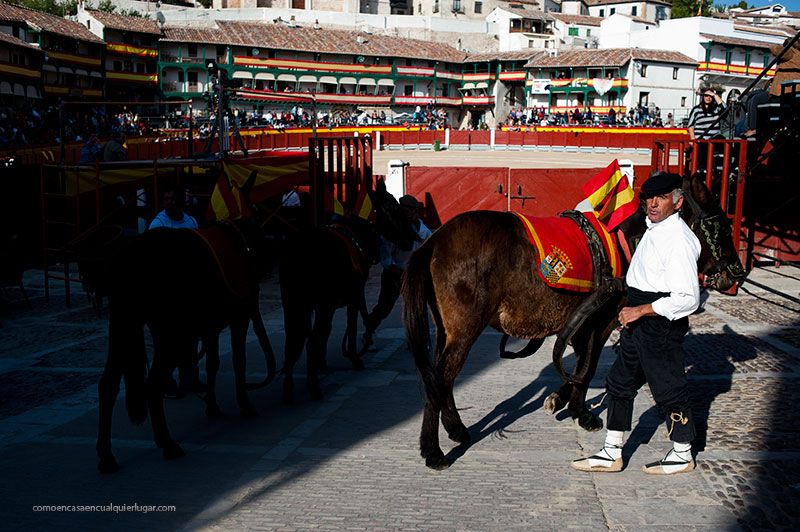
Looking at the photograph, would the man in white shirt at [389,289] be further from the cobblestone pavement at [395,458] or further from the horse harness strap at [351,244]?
the horse harness strap at [351,244]

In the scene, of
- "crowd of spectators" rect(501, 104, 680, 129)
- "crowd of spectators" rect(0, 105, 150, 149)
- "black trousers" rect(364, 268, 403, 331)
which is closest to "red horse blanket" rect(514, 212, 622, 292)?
"black trousers" rect(364, 268, 403, 331)

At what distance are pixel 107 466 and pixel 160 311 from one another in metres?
1.25

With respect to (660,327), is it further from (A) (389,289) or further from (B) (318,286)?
(A) (389,289)

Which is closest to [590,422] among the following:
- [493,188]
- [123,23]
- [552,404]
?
[552,404]

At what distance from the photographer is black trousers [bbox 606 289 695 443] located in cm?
558

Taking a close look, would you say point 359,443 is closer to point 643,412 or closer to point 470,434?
point 470,434

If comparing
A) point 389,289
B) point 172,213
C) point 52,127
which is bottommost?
point 389,289

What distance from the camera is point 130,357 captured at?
6406 millimetres

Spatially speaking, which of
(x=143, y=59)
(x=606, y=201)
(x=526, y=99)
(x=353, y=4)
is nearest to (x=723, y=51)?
(x=526, y=99)

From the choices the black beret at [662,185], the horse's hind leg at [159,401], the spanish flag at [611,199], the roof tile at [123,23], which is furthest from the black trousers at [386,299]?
the roof tile at [123,23]

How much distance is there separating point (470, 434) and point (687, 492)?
1975 millimetres

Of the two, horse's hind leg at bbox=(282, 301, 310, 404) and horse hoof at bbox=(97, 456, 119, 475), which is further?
horse's hind leg at bbox=(282, 301, 310, 404)

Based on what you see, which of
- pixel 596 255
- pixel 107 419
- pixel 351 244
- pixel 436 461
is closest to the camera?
pixel 436 461

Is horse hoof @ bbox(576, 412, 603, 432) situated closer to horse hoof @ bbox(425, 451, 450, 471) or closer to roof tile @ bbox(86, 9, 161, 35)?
horse hoof @ bbox(425, 451, 450, 471)
